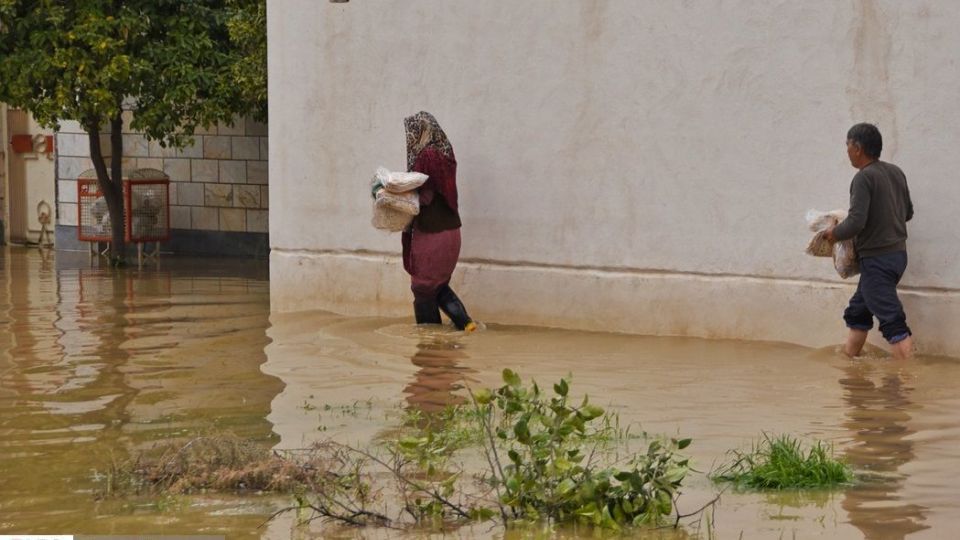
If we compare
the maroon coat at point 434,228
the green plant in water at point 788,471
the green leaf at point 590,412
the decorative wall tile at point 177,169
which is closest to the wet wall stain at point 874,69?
the maroon coat at point 434,228

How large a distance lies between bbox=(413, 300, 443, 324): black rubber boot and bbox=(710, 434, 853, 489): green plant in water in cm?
543

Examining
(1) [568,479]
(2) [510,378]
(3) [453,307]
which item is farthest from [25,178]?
(1) [568,479]

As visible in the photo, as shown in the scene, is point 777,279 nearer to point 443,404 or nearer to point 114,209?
point 443,404

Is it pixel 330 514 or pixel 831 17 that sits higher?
pixel 831 17

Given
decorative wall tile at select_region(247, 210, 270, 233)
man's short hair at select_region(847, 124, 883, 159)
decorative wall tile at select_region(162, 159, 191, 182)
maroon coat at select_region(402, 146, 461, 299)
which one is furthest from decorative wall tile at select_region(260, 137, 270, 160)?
man's short hair at select_region(847, 124, 883, 159)

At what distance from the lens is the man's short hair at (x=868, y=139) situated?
9625 mm

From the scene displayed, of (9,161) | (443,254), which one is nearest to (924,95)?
(443,254)

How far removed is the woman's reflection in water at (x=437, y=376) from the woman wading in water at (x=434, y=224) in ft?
1.44

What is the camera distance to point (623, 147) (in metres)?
11.3

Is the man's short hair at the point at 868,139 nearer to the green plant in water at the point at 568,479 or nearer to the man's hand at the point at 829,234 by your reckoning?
the man's hand at the point at 829,234

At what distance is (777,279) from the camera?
1061 centimetres

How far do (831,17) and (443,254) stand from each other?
3.34m

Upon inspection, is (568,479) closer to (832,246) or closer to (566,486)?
(566,486)

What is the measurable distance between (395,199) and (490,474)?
5195 mm
